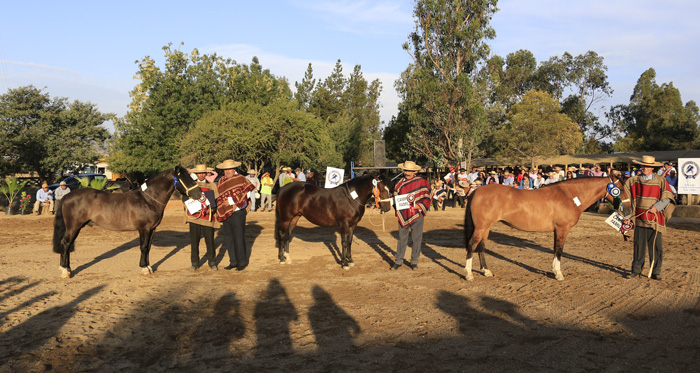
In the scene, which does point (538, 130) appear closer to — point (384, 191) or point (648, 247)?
point (648, 247)

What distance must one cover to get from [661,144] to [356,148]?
1195 inches

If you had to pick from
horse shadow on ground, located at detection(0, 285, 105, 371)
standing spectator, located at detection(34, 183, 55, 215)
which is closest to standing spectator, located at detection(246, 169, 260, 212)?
standing spectator, located at detection(34, 183, 55, 215)

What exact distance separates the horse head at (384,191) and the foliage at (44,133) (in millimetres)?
34471

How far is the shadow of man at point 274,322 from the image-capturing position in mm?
4863

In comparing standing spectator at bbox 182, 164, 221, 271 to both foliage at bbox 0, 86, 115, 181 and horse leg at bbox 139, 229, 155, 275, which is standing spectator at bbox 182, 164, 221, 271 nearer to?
horse leg at bbox 139, 229, 155, 275

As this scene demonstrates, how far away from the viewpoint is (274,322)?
226 inches

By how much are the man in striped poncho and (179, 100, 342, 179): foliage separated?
1890 cm

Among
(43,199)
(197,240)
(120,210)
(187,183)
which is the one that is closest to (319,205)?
(197,240)

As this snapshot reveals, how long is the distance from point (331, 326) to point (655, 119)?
54156 mm

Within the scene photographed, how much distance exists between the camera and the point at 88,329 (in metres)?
5.49

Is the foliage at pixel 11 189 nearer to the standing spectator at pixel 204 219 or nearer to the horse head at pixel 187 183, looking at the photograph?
the standing spectator at pixel 204 219

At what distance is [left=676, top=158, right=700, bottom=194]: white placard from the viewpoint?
17781 millimetres

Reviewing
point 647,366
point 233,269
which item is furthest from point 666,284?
point 233,269

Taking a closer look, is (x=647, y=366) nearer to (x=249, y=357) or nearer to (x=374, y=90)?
(x=249, y=357)
